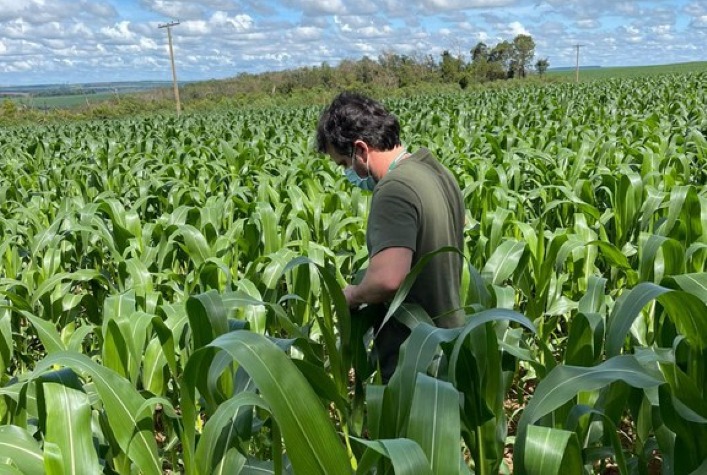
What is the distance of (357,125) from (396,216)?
1.28ft

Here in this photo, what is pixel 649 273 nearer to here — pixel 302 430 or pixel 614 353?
pixel 614 353

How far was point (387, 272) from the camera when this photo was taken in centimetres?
217

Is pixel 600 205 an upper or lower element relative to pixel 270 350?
lower

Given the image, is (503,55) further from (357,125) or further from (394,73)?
(357,125)

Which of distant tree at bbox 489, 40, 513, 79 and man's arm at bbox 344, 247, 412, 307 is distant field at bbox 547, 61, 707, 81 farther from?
man's arm at bbox 344, 247, 412, 307

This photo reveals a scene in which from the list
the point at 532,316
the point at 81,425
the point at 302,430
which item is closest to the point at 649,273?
the point at 532,316

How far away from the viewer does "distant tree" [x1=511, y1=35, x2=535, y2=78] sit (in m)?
57.4

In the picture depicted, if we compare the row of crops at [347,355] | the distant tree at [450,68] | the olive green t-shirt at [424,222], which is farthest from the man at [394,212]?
the distant tree at [450,68]

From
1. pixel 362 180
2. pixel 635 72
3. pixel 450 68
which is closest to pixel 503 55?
pixel 450 68

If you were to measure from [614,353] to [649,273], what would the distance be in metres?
1.25

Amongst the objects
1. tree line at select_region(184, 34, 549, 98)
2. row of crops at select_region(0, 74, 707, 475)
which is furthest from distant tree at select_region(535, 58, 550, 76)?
row of crops at select_region(0, 74, 707, 475)

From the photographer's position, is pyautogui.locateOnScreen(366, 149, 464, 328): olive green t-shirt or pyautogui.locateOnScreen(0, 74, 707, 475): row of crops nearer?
pyautogui.locateOnScreen(0, 74, 707, 475): row of crops

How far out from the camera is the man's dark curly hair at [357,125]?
2340 mm

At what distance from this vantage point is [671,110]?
461 inches
